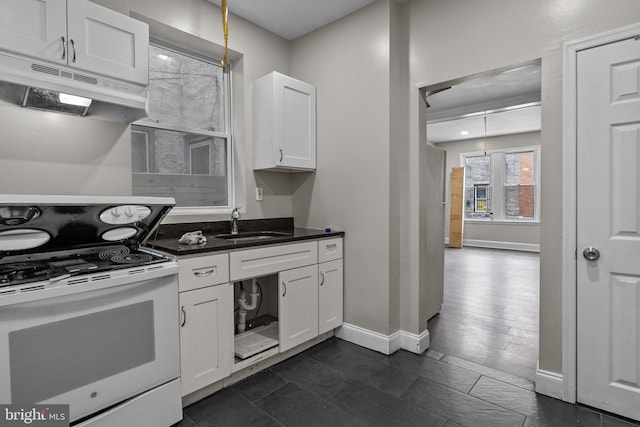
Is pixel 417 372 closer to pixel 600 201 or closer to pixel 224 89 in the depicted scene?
pixel 600 201

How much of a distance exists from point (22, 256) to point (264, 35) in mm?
2471

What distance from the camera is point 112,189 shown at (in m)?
2.09

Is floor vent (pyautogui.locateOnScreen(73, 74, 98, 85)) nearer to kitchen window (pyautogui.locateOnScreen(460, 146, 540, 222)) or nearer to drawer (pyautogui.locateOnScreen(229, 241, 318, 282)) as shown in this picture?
drawer (pyautogui.locateOnScreen(229, 241, 318, 282))

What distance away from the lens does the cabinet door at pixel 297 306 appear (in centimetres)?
235

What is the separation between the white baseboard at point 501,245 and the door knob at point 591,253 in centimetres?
641

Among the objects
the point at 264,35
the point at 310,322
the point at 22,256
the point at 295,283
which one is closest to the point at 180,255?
the point at 22,256

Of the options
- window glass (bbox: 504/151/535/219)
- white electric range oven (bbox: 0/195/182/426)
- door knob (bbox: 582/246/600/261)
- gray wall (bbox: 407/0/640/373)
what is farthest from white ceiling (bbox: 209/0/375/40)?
window glass (bbox: 504/151/535/219)

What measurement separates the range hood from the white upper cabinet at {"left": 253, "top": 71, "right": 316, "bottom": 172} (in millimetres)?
1010

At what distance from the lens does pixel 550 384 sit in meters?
1.98

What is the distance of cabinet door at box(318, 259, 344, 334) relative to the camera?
263cm

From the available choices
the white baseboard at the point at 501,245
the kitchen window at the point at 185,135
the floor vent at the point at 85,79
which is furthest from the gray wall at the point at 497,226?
the floor vent at the point at 85,79

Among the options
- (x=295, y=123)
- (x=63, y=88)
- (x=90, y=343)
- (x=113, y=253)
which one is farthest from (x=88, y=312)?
(x=295, y=123)

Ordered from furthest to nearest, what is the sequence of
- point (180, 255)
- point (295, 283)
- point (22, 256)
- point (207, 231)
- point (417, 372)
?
point (207, 231) < point (295, 283) < point (417, 372) < point (180, 255) < point (22, 256)
